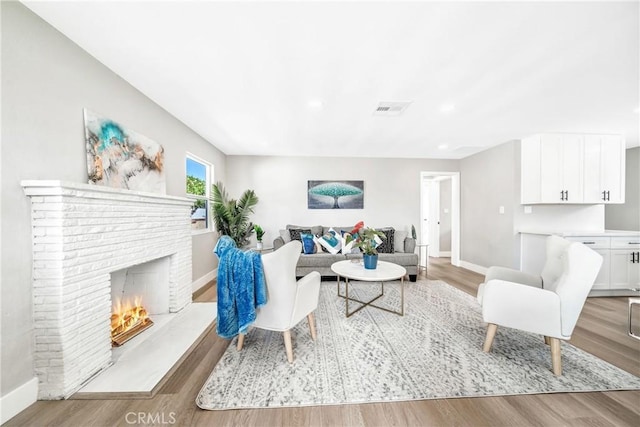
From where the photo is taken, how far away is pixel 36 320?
1.50 m

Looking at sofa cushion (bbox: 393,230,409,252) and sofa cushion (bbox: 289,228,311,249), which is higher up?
sofa cushion (bbox: 289,228,311,249)

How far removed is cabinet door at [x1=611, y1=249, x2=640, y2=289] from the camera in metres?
3.40

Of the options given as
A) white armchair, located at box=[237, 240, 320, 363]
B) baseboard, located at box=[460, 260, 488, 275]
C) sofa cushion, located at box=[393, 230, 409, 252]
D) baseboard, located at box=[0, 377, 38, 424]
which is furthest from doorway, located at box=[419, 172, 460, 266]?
baseboard, located at box=[0, 377, 38, 424]

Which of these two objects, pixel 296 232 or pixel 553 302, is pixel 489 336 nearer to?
pixel 553 302

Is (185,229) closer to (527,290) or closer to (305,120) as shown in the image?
(305,120)

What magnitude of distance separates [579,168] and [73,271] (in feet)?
20.3

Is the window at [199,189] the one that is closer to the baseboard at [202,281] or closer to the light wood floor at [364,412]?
the baseboard at [202,281]

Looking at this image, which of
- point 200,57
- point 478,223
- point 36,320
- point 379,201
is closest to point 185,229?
point 36,320

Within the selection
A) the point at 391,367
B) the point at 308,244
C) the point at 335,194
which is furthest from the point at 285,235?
the point at 391,367

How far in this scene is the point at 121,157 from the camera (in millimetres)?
2193

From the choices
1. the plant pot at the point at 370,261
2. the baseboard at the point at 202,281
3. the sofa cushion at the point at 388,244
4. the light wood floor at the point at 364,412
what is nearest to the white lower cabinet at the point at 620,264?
the sofa cushion at the point at 388,244

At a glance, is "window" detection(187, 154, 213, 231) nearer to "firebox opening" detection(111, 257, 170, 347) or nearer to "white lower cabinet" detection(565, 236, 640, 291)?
"firebox opening" detection(111, 257, 170, 347)

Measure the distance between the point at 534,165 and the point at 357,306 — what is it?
363 cm

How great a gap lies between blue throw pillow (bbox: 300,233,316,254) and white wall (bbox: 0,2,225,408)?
3018 millimetres
